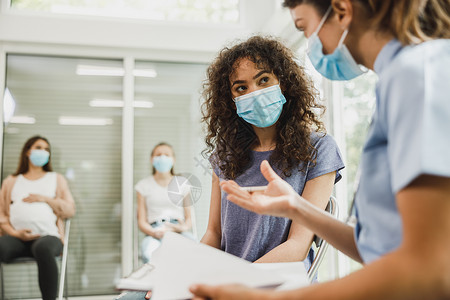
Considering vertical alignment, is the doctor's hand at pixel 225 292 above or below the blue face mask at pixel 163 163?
below

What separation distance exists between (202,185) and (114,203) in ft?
2.90

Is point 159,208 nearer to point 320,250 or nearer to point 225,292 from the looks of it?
point 320,250

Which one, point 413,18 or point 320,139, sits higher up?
point 413,18

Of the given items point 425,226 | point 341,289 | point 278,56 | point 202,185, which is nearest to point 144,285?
point 341,289

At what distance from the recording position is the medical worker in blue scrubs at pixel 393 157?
0.46 metres

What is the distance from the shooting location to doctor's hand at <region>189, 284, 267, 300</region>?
54 cm

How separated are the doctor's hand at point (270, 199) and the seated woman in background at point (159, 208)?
8.60 ft

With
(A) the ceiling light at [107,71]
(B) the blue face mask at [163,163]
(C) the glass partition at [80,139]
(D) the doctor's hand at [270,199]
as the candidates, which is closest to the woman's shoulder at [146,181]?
(B) the blue face mask at [163,163]

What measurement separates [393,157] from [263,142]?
2.82ft

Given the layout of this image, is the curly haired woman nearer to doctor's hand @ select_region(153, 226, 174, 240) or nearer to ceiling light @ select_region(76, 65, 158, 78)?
doctor's hand @ select_region(153, 226, 174, 240)

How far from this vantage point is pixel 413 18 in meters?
0.60

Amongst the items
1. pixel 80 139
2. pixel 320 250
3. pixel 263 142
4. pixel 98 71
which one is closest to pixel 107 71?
pixel 98 71

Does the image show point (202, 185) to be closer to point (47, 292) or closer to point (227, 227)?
point (47, 292)

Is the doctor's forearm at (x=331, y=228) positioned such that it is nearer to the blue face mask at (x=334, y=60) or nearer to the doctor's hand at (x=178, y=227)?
the blue face mask at (x=334, y=60)
